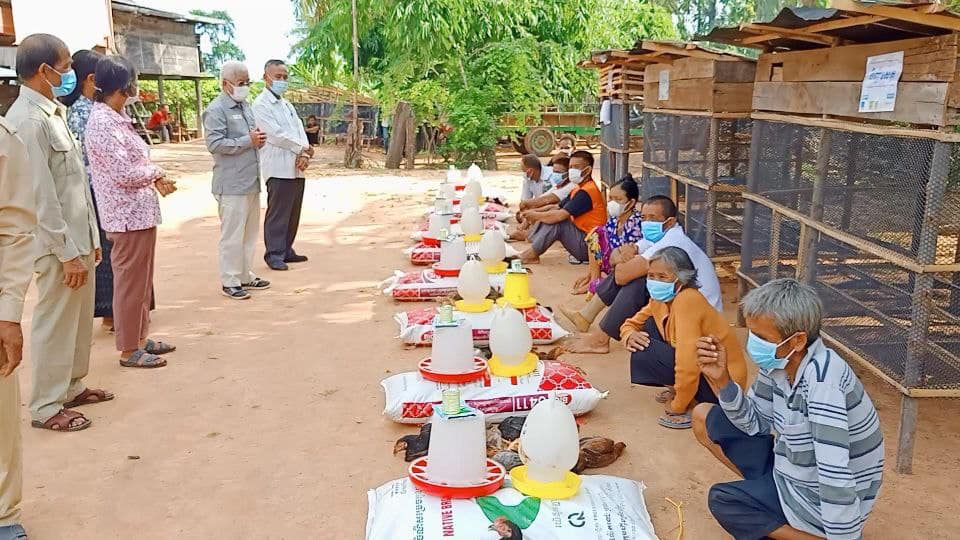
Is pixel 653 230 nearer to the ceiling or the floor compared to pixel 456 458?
nearer to the ceiling

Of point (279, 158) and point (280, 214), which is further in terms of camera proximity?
point (280, 214)

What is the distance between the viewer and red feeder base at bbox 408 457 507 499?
2.79 metres

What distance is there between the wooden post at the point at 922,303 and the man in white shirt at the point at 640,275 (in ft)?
3.57

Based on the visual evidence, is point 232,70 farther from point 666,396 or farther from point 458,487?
point 458,487

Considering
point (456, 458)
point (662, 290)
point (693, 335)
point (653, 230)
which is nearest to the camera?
point (456, 458)

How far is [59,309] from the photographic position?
12.1ft

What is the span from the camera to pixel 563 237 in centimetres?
703

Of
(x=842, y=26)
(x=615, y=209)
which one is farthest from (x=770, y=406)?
(x=615, y=209)

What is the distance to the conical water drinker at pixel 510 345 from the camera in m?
3.99

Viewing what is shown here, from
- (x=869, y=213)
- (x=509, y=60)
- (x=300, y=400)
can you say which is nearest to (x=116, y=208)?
(x=300, y=400)

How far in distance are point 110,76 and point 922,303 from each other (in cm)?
419

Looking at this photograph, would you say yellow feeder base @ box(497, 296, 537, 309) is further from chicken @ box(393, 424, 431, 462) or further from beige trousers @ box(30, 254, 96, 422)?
beige trousers @ box(30, 254, 96, 422)

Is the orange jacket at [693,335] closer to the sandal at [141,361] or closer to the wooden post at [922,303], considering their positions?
the wooden post at [922,303]

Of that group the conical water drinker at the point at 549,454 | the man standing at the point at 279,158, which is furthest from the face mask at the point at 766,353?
the man standing at the point at 279,158
